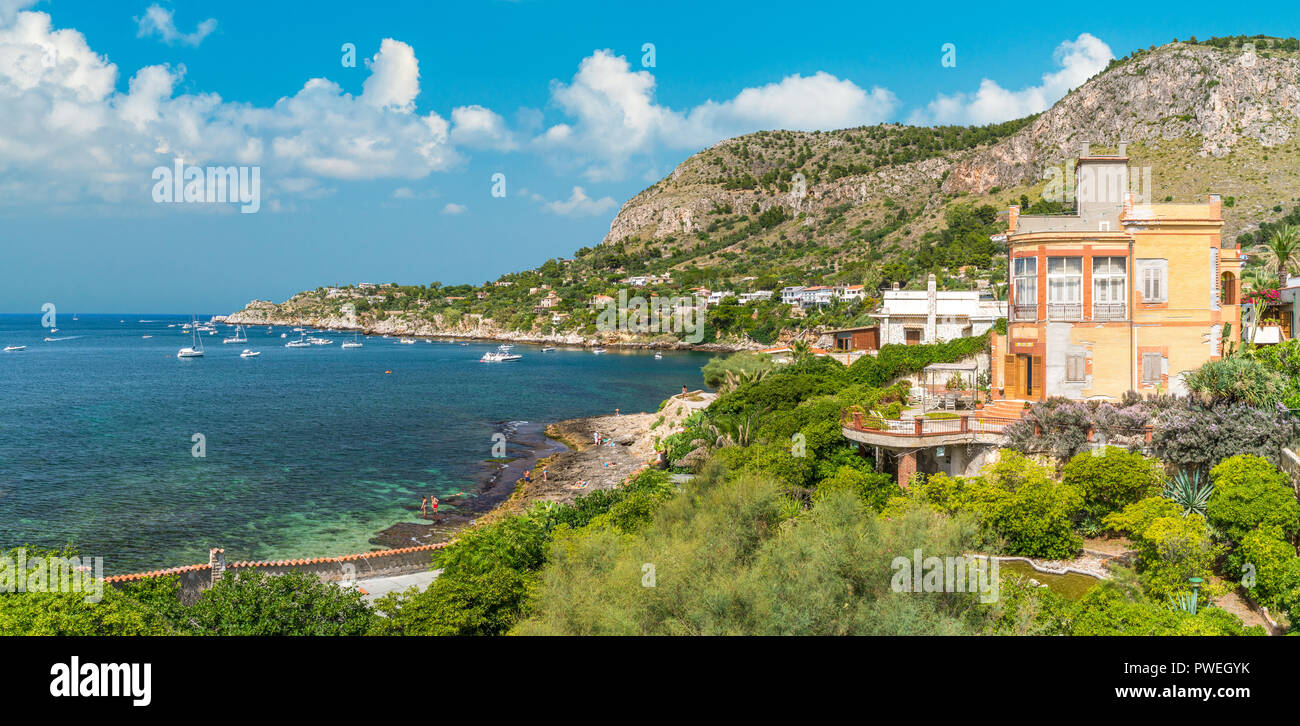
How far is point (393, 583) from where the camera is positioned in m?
18.9

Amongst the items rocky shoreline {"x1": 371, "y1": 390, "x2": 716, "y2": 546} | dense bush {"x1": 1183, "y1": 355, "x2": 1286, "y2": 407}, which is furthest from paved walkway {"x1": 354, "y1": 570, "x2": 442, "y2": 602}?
dense bush {"x1": 1183, "y1": 355, "x2": 1286, "y2": 407}

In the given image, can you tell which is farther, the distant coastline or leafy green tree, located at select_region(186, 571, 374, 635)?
the distant coastline

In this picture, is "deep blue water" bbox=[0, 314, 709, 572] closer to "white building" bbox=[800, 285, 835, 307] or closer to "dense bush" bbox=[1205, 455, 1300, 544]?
"white building" bbox=[800, 285, 835, 307]

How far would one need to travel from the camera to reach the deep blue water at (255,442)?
29.1 meters

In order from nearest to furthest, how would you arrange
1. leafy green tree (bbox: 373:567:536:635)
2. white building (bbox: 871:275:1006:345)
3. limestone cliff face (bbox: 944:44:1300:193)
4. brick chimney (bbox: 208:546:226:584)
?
leafy green tree (bbox: 373:567:536:635) → brick chimney (bbox: 208:546:226:584) → white building (bbox: 871:275:1006:345) → limestone cliff face (bbox: 944:44:1300:193)

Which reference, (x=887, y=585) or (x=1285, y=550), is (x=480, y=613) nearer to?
(x=887, y=585)

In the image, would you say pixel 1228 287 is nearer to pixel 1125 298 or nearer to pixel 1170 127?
pixel 1125 298

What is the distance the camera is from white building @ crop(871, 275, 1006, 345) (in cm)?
3581

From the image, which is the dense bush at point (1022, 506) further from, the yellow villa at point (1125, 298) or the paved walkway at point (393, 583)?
the paved walkway at point (393, 583)

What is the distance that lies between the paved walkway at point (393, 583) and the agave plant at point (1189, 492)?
50.9 ft

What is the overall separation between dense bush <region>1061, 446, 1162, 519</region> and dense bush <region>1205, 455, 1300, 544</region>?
4.35 feet

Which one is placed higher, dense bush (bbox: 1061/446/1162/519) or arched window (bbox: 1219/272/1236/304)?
arched window (bbox: 1219/272/1236/304)

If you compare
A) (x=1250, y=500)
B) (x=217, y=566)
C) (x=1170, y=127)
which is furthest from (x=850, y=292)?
(x=217, y=566)

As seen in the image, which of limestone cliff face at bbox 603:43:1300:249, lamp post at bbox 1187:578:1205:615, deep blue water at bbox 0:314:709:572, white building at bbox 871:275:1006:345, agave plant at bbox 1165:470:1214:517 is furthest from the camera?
limestone cliff face at bbox 603:43:1300:249
